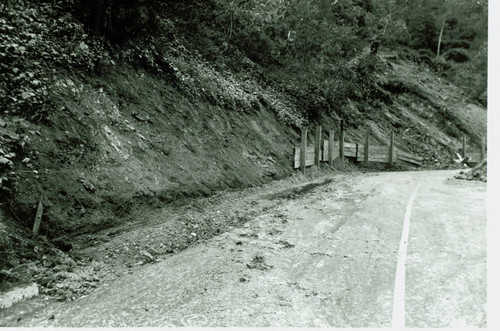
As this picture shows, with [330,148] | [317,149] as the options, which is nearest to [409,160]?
[330,148]

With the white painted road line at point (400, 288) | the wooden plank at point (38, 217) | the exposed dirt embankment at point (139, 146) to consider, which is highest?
the exposed dirt embankment at point (139, 146)

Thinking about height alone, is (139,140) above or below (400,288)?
above

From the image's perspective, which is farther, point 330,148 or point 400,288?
point 330,148

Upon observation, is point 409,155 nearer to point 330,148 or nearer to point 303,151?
point 330,148

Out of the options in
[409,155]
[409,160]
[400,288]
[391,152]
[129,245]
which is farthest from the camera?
[409,155]

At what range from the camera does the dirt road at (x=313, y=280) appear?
12.2 ft

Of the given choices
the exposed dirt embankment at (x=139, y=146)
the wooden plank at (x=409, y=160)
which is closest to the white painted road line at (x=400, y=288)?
the exposed dirt embankment at (x=139, y=146)

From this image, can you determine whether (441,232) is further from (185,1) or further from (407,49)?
(407,49)

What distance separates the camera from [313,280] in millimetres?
4617

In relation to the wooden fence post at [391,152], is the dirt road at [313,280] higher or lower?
lower

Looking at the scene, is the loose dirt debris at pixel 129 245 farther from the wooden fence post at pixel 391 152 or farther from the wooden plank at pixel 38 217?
the wooden fence post at pixel 391 152

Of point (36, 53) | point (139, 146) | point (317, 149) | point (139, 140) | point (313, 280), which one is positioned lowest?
point (313, 280)

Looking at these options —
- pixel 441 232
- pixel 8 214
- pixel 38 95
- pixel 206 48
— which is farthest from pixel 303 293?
pixel 206 48

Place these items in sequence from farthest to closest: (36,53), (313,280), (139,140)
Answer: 1. (139,140)
2. (36,53)
3. (313,280)
